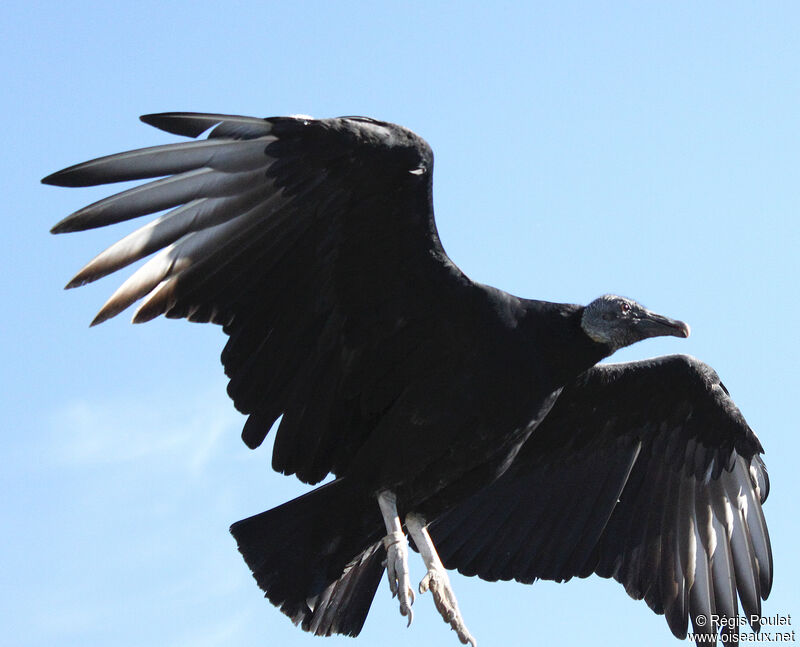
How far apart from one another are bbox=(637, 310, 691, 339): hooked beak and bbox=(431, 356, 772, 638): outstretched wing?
361mm

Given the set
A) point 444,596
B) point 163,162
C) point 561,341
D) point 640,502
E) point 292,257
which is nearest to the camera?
point 163,162

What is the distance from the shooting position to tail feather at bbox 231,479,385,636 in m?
6.17

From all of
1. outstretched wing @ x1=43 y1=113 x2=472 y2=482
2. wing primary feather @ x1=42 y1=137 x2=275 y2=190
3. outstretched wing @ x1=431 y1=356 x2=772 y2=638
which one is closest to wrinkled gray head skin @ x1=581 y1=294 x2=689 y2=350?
outstretched wing @ x1=431 y1=356 x2=772 y2=638

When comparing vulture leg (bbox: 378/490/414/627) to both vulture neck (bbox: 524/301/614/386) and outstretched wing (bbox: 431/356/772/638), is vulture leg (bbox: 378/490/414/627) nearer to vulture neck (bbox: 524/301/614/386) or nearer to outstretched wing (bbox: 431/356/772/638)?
vulture neck (bbox: 524/301/614/386)

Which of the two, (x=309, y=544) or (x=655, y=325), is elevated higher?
(x=655, y=325)

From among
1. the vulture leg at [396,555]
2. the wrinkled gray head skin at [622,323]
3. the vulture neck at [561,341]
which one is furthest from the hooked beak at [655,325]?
the vulture leg at [396,555]

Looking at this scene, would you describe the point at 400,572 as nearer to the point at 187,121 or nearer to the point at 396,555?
the point at 396,555

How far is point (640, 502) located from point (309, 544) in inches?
84.0

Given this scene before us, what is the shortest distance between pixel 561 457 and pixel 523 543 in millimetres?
531

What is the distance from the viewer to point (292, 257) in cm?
571

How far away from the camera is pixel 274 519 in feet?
20.3

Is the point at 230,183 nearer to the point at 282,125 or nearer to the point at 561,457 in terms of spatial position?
the point at 282,125

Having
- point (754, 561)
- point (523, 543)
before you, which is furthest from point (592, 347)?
point (754, 561)

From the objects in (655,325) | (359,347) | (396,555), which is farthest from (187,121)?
(655,325)
